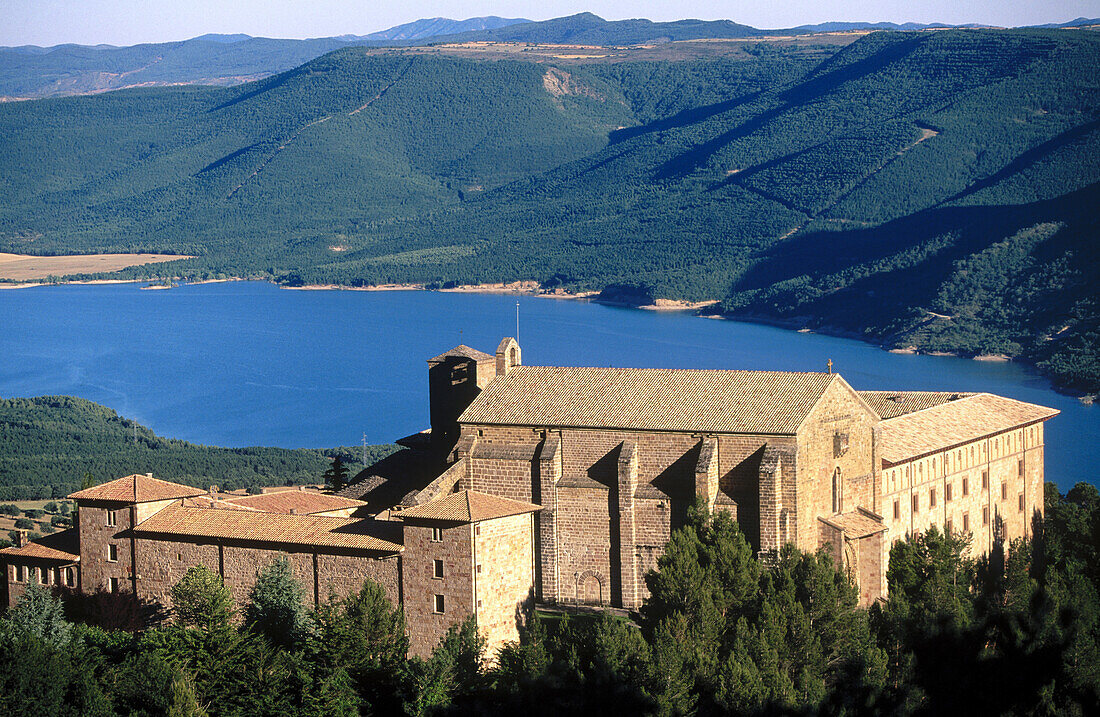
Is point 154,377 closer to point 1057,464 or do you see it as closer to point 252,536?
point 1057,464

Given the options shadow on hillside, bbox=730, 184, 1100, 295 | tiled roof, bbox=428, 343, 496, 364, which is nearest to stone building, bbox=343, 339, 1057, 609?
tiled roof, bbox=428, 343, 496, 364

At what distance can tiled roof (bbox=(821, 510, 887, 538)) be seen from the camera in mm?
37775

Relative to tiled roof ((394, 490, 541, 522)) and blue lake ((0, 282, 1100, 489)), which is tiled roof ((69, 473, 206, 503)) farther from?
blue lake ((0, 282, 1100, 489))

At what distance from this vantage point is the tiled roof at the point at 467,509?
116 ft

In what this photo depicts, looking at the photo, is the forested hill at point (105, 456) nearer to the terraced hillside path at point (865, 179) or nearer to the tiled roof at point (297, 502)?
the tiled roof at point (297, 502)

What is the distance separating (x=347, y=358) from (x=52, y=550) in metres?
109

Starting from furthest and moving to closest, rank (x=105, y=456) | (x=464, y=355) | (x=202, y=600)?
1. (x=105, y=456)
2. (x=464, y=355)
3. (x=202, y=600)

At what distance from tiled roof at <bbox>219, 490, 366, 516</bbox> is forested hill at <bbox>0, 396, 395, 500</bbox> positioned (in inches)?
1338

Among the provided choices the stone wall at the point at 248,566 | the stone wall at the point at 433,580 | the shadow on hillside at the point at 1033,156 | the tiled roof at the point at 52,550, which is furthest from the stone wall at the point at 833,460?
the shadow on hillside at the point at 1033,156

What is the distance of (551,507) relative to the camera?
129ft

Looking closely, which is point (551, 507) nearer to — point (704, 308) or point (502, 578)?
point (502, 578)

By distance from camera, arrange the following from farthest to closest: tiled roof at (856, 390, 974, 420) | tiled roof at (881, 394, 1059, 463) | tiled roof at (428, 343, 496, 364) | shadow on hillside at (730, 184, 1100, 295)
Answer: shadow on hillside at (730, 184, 1100, 295) → tiled roof at (856, 390, 974, 420) → tiled roof at (428, 343, 496, 364) → tiled roof at (881, 394, 1059, 463)

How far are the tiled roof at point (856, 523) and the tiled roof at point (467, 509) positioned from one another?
709 cm

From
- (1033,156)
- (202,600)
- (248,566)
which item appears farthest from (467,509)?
(1033,156)
